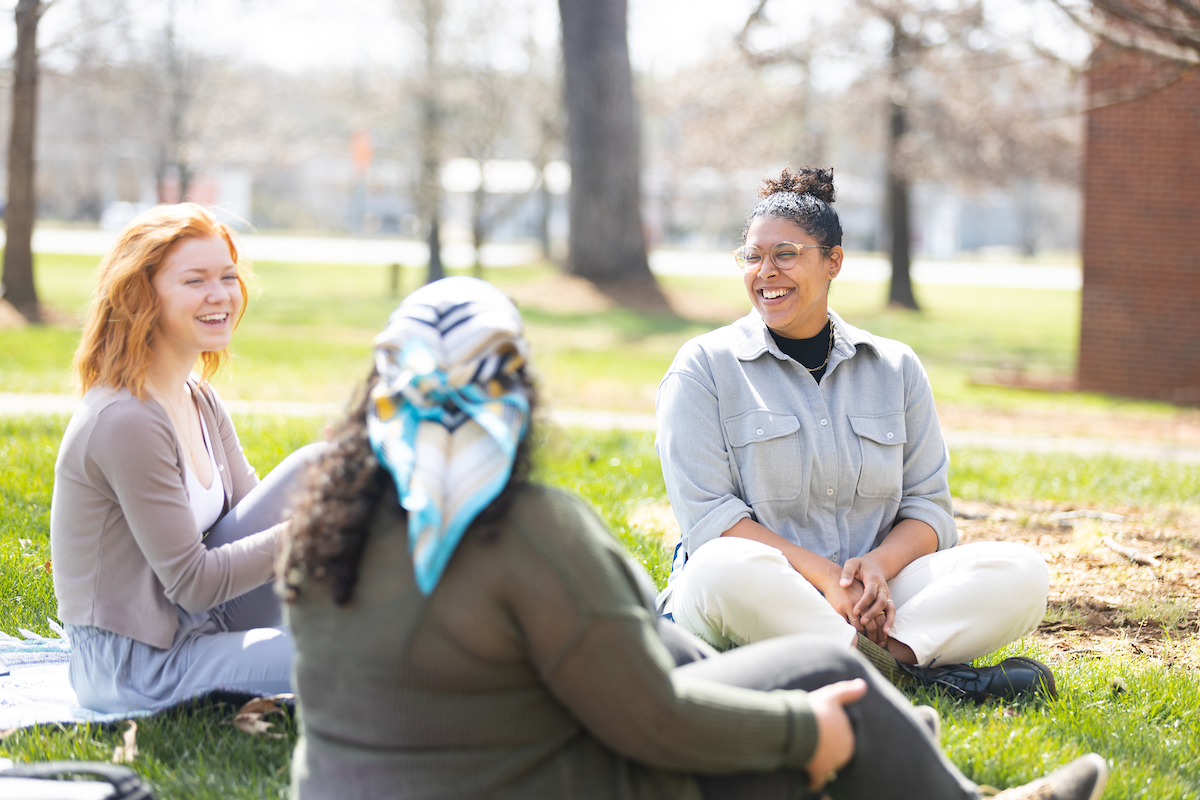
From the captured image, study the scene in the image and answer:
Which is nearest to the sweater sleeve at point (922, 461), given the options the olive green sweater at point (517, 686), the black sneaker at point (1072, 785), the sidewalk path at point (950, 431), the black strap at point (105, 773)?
the black sneaker at point (1072, 785)

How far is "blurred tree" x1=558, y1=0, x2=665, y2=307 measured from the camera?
17672mm

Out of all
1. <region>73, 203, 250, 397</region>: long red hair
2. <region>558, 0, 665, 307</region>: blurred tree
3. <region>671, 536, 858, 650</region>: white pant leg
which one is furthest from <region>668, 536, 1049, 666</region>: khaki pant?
<region>558, 0, 665, 307</region>: blurred tree

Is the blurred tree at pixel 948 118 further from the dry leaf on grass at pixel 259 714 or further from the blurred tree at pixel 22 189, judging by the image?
the dry leaf on grass at pixel 259 714

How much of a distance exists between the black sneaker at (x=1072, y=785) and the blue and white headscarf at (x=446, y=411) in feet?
4.38

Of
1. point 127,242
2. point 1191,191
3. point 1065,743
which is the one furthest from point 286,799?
point 1191,191

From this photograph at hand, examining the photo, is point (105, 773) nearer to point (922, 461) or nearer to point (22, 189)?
point (922, 461)

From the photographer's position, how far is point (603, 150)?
18.2 metres

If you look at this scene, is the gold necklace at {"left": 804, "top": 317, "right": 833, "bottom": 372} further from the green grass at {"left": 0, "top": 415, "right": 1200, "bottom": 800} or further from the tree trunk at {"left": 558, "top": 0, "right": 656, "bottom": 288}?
the tree trunk at {"left": 558, "top": 0, "right": 656, "bottom": 288}

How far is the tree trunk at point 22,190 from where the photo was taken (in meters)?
13.7

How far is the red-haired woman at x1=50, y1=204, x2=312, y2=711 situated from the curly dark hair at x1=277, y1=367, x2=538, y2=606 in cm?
96

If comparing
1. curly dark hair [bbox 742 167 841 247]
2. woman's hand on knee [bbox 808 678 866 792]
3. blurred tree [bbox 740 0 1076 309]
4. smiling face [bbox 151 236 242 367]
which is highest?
blurred tree [bbox 740 0 1076 309]

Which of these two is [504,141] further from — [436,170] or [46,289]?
[46,289]

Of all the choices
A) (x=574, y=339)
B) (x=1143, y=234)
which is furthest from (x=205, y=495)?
(x=574, y=339)

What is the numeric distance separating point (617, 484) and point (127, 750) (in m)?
3.59
